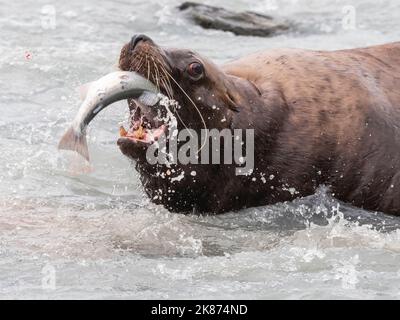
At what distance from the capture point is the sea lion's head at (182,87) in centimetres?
632

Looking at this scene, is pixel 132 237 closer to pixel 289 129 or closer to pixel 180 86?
pixel 180 86

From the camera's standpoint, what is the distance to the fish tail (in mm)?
6008

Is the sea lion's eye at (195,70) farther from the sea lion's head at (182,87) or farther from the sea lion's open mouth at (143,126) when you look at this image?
the sea lion's open mouth at (143,126)

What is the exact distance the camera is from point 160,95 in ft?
21.0

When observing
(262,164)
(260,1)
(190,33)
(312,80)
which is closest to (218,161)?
(262,164)

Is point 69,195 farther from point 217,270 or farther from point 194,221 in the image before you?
point 217,270

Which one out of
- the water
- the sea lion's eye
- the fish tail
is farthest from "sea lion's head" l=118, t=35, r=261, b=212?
the fish tail

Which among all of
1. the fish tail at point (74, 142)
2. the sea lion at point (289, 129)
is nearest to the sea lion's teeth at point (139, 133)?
the sea lion at point (289, 129)

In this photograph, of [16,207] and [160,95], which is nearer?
[160,95]

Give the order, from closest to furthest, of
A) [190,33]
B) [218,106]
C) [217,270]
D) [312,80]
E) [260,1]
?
[217,270]
[218,106]
[312,80]
[190,33]
[260,1]

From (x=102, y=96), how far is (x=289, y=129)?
133 centimetres

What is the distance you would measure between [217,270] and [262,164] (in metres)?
1.01

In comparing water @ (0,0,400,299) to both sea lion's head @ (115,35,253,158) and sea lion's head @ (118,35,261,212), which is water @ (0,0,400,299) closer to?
sea lion's head @ (118,35,261,212)
